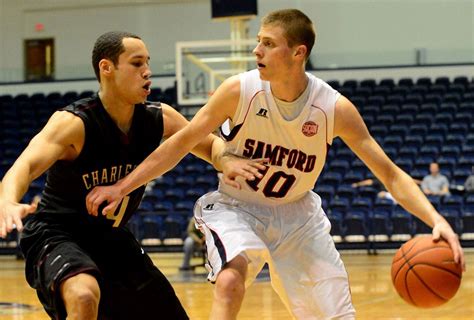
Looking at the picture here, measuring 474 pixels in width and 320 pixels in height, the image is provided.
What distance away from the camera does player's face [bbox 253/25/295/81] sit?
Answer: 4531mm

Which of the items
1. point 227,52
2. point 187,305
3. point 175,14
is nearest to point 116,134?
point 187,305

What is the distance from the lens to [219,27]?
23.4 meters

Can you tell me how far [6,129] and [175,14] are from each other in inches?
226

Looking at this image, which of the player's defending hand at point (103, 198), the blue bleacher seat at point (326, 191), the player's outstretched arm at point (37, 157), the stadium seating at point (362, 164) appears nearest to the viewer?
the player's outstretched arm at point (37, 157)

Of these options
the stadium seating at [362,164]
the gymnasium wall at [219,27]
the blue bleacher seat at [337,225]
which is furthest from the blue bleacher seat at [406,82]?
Result: the blue bleacher seat at [337,225]

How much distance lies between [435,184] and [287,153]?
11.4 meters

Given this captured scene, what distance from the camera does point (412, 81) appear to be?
20859 millimetres

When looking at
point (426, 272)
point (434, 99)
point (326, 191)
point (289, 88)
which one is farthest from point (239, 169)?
point (434, 99)

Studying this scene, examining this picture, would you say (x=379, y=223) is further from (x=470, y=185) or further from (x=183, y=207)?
(x=183, y=207)

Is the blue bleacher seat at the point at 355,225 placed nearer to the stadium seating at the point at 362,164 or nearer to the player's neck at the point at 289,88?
the stadium seating at the point at 362,164

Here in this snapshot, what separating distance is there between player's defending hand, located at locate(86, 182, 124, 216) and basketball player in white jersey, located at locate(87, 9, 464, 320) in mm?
263

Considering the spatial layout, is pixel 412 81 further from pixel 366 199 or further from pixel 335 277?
pixel 335 277

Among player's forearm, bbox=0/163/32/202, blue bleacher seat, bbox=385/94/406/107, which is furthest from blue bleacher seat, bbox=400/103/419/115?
player's forearm, bbox=0/163/32/202

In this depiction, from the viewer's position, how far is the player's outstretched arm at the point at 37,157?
362 centimetres
